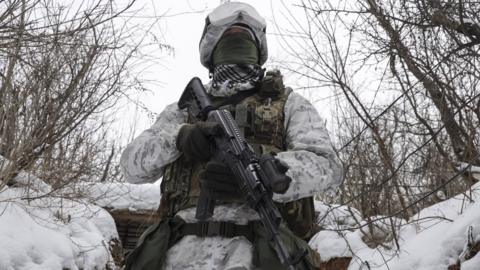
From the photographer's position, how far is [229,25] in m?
1.96

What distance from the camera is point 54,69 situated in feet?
15.3

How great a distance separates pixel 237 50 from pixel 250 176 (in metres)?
0.68

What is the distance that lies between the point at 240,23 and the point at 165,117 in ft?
1.70

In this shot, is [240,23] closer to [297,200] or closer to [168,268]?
[297,200]

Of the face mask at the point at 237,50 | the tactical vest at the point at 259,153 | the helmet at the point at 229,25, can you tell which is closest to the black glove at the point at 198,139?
the tactical vest at the point at 259,153

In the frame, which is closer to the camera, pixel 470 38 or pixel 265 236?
pixel 265 236

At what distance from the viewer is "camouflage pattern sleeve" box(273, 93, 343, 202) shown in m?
1.49

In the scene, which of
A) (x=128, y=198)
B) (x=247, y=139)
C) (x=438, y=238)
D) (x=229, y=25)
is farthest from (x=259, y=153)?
(x=128, y=198)

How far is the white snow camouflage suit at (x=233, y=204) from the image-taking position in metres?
1.47

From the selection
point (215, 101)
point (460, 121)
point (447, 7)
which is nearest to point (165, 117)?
point (215, 101)

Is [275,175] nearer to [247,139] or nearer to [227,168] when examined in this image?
[227,168]

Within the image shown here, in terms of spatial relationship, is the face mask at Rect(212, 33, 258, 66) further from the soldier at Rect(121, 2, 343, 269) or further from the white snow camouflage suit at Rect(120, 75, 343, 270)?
the white snow camouflage suit at Rect(120, 75, 343, 270)

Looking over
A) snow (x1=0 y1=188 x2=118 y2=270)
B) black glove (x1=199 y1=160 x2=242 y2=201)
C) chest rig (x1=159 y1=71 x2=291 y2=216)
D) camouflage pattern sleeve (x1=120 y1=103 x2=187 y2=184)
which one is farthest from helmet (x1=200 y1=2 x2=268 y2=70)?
snow (x1=0 y1=188 x2=118 y2=270)

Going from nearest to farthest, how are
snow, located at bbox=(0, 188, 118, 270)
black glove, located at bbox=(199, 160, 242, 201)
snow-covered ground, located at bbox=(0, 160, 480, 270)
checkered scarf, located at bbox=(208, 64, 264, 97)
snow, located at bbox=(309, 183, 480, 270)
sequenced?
1. black glove, located at bbox=(199, 160, 242, 201)
2. checkered scarf, located at bbox=(208, 64, 264, 97)
3. snow, located at bbox=(309, 183, 480, 270)
4. snow-covered ground, located at bbox=(0, 160, 480, 270)
5. snow, located at bbox=(0, 188, 118, 270)
